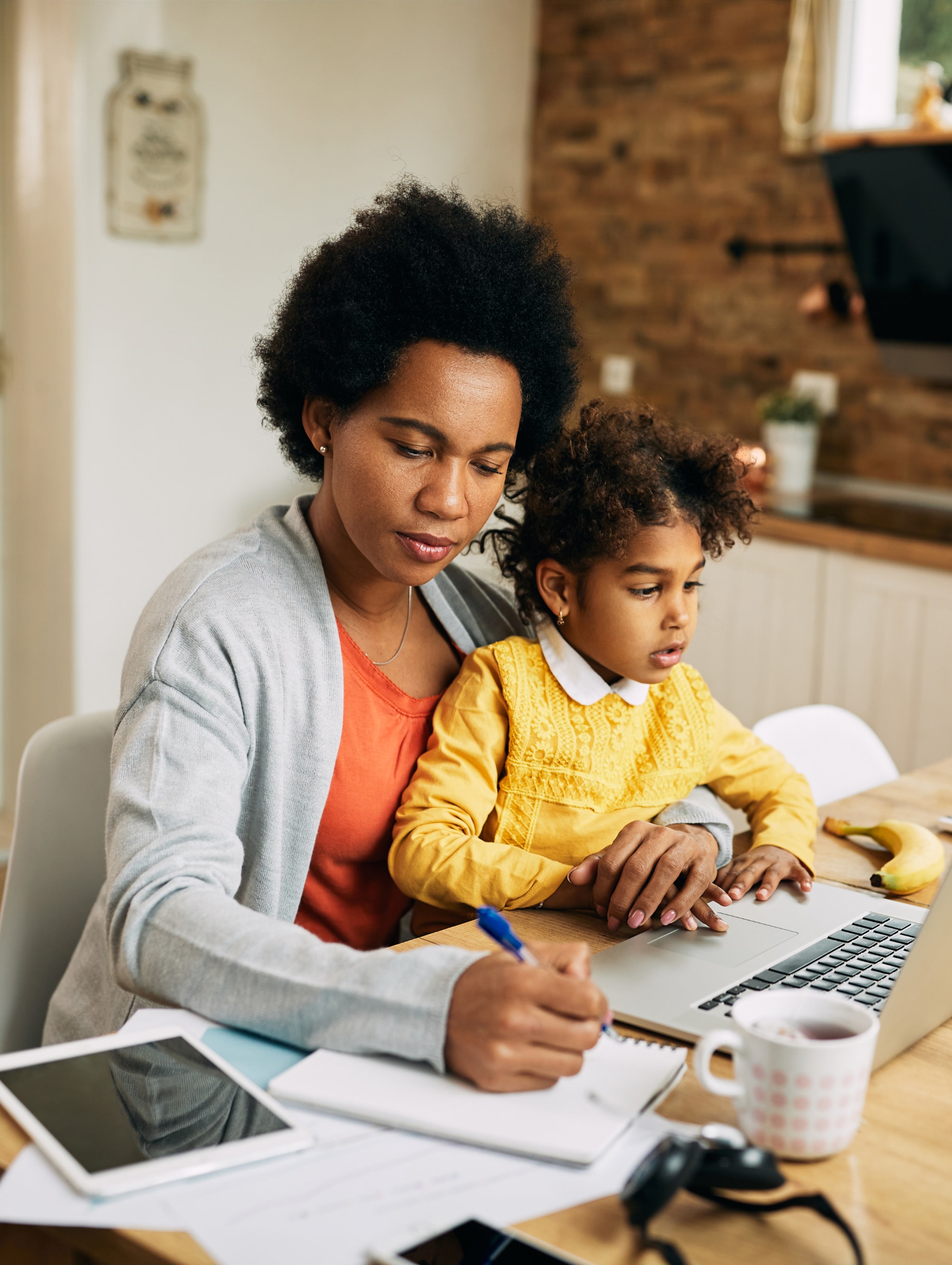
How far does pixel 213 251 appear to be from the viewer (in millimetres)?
3514

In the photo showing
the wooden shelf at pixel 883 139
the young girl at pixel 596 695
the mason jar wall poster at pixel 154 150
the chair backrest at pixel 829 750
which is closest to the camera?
the young girl at pixel 596 695

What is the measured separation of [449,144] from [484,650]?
10.0 feet

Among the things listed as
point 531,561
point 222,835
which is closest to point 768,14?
point 531,561

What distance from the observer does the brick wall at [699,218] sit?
369 cm

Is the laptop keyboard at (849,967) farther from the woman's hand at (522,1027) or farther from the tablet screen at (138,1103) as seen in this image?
the tablet screen at (138,1103)

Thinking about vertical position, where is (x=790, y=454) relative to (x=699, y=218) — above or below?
below

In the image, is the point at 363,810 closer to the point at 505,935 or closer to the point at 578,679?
the point at 578,679

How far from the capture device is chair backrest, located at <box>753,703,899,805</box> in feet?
5.86

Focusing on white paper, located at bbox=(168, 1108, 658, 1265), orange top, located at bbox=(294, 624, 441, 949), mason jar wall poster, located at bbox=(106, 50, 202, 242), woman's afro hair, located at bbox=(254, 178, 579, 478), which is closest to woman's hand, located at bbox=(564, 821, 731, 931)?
orange top, located at bbox=(294, 624, 441, 949)

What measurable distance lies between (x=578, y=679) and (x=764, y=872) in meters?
0.27

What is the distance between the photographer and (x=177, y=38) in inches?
131

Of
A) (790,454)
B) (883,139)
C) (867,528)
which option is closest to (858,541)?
(867,528)

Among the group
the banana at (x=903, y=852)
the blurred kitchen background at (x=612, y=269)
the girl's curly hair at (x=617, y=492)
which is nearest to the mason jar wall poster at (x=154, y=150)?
the blurred kitchen background at (x=612, y=269)

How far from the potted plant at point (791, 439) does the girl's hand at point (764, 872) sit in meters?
2.57
